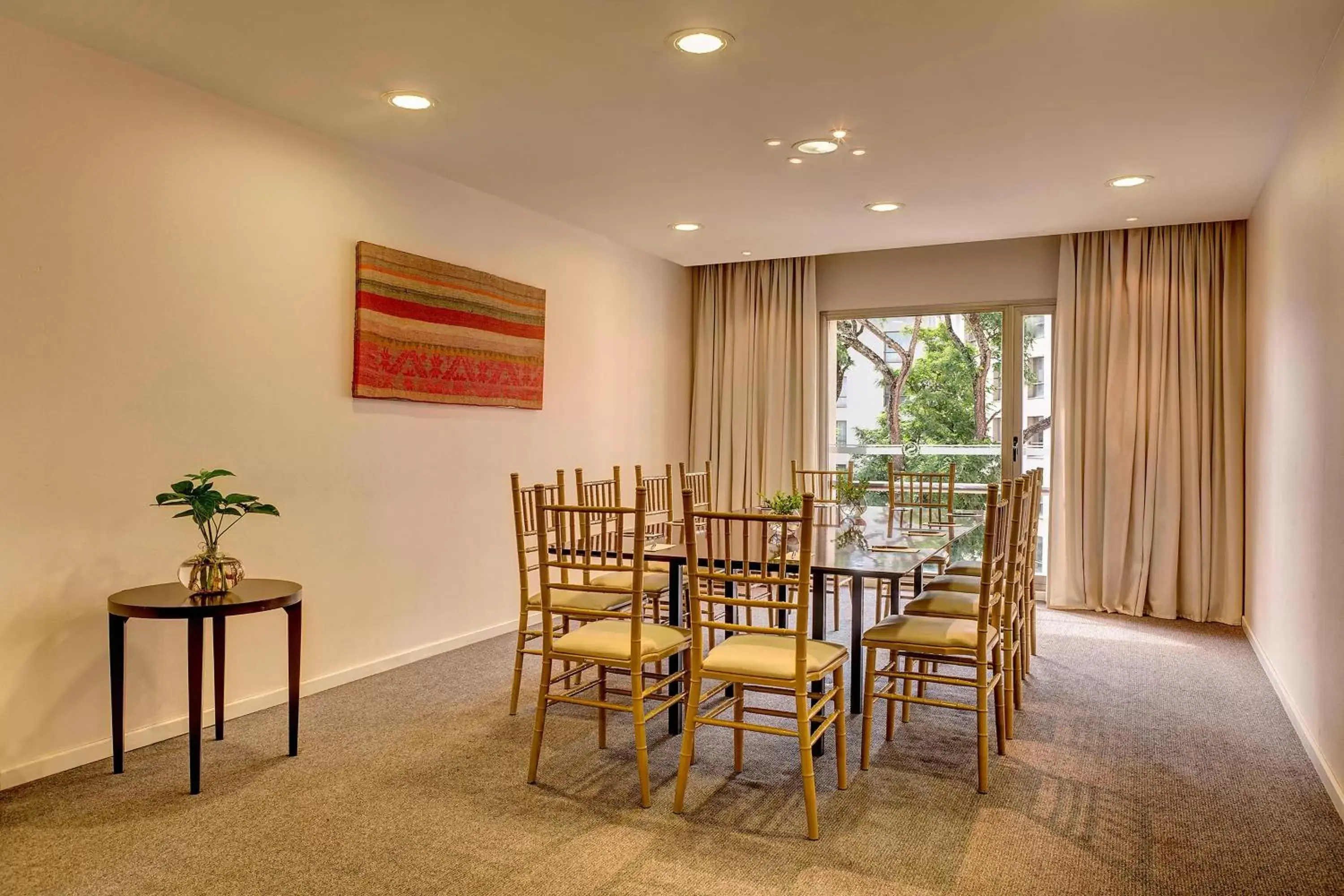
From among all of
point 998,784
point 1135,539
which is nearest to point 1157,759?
point 998,784

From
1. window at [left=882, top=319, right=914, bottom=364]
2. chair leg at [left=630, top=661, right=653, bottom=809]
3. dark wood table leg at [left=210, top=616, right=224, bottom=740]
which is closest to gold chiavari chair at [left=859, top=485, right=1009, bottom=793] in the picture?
chair leg at [left=630, top=661, right=653, bottom=809]

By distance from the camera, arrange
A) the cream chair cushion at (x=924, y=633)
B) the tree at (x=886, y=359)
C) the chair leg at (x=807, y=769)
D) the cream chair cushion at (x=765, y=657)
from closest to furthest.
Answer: the chair leg at (x=807, y=769), the cream chair cushion at (x=765, y=657), the cream chair cushion at (x=924, y=633), the tree at (x=886, y=359)

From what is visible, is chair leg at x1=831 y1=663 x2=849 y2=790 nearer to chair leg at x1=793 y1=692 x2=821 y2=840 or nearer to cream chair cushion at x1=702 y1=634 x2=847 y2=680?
cream chair cushion at x1=702 y1=634 x2=847 y2=680

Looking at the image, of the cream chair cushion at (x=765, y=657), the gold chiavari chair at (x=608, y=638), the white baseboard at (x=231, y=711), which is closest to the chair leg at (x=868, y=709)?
the cream chair cushion at (x=765, y=657)

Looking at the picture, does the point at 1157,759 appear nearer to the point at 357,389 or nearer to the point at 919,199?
the point at 919,199

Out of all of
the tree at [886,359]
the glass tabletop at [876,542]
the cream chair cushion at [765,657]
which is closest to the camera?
the cream chair cushion at [765,657]

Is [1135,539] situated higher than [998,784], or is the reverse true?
[1135,539]

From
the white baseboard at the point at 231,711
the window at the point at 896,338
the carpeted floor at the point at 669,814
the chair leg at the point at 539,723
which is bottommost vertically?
the carpeted floor at the point at 669,814

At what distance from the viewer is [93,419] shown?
11.0 feet

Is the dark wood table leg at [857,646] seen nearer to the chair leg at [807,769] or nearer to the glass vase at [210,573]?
the chair leg at [807,769]

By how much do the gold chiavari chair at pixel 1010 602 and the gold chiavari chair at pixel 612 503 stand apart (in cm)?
107

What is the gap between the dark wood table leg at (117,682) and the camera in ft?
10.4

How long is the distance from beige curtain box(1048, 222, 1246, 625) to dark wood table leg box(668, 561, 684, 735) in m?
3.61

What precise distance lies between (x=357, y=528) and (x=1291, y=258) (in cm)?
430
